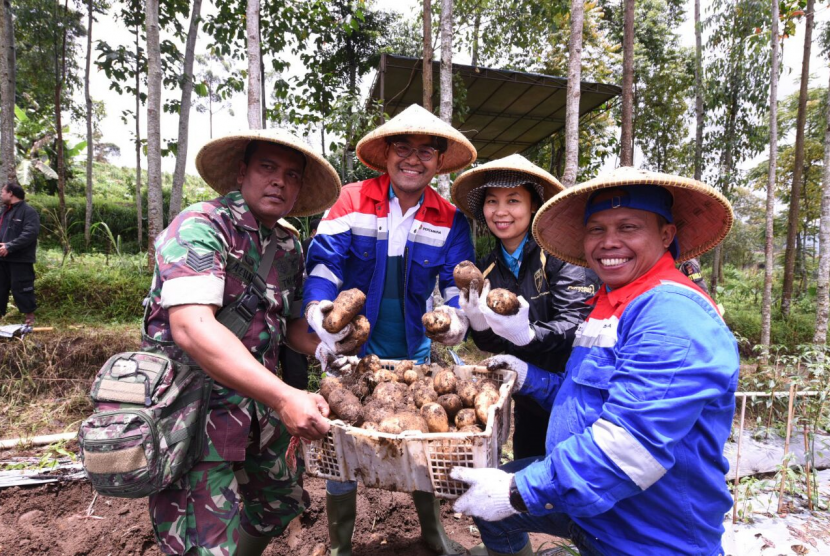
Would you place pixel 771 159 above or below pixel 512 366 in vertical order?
above

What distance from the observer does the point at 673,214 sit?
188cm

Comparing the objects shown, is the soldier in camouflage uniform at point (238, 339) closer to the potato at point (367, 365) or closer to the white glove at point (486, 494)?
the potato at point (367, 365)

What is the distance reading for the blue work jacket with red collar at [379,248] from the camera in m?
2.51

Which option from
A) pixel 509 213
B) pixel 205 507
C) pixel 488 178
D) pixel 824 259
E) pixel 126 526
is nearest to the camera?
pixel 205 507

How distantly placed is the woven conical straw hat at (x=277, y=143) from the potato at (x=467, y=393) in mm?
1149

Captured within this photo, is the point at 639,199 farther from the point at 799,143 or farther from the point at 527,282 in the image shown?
the point at 799,143

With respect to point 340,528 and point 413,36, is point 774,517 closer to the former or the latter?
point 340,528

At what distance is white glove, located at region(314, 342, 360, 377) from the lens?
215 centimetres

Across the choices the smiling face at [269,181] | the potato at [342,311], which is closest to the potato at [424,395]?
the potato at [342,311]

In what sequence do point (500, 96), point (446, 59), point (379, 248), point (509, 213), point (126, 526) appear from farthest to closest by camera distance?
1. point (500, 96)
2. point (446, 59)
3. point (126, 526)
4. point (379, 248)
5. point (509, 213)

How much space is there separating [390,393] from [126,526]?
93.1 inches

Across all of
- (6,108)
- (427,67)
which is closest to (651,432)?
(427,67)

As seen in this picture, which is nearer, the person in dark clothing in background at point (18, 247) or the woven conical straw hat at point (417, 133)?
the woven conical straw hat at point (417, 133)

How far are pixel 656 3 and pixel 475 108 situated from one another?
23.0ft
